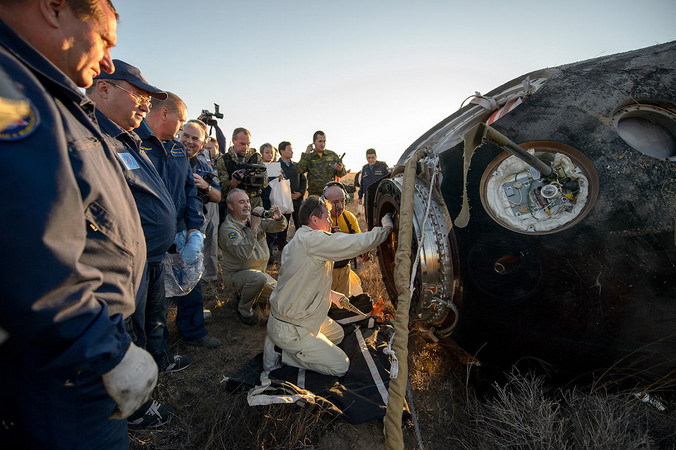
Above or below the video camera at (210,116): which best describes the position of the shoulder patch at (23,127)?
below

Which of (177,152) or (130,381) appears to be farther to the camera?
(177,152)

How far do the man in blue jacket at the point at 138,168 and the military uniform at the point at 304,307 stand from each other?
3.53 feet

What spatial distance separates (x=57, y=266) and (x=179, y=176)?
101 inches

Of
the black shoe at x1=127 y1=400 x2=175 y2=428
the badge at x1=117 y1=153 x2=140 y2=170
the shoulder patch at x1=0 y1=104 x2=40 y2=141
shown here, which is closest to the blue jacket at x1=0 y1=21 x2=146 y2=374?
the shoulder patch at x1=0 y1=104 x2=40 y2=141

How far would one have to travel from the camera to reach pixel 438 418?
104 inches

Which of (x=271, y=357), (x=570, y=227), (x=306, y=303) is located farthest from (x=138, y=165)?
(x=570, y=227)

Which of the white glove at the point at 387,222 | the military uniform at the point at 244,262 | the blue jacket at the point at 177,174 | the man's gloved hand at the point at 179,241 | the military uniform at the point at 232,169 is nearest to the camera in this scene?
the white glove at the point at 387,222

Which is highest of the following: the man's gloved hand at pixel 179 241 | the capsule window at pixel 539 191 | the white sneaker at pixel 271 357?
the capsule window at pixel 539 191

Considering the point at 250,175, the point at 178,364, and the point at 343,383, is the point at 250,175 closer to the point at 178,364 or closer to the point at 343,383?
the point at 178,364

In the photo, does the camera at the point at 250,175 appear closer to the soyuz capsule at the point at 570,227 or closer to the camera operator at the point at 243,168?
the camera operator at the point at 243,168

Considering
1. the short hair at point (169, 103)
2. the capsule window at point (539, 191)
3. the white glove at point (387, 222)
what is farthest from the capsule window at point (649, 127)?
the short hair at point (169, 103)

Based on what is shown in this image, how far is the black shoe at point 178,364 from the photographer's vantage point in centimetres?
329

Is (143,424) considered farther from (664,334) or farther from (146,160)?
(664,334)

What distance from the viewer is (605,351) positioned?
1.78 metres
